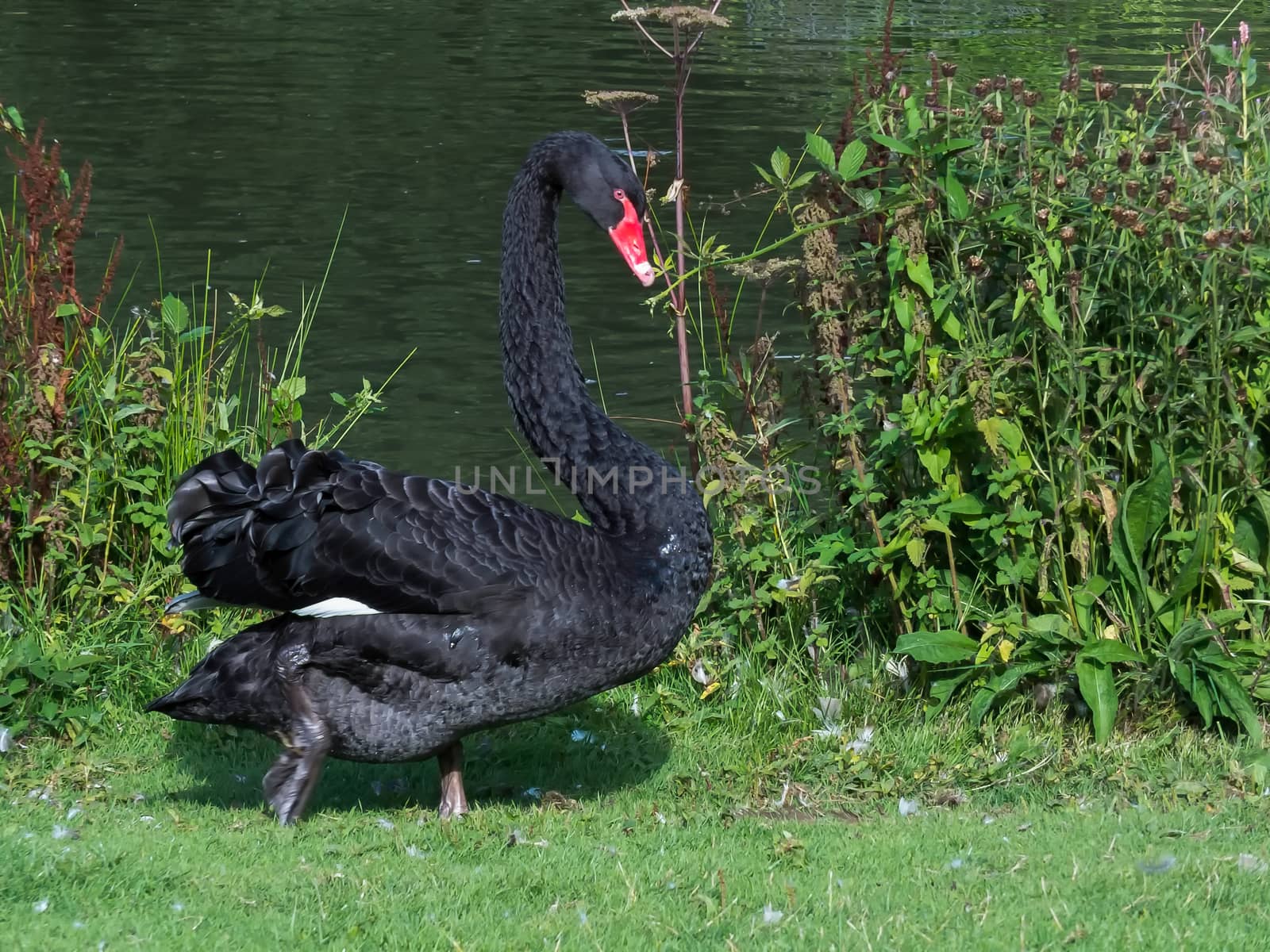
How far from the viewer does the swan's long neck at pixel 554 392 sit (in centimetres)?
529

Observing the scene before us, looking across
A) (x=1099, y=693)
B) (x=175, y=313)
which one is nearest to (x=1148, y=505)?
(x=1099, y=693)

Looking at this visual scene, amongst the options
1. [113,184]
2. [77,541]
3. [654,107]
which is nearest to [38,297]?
[77,541]

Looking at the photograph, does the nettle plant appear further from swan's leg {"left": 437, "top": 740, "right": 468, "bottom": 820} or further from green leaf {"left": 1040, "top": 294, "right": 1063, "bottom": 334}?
swan's leg {"left": 437, "top": 740, "right": 468, "bottom": 820}

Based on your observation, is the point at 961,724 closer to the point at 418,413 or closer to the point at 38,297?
the point at 38,297

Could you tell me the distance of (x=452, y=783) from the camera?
538 centimetres

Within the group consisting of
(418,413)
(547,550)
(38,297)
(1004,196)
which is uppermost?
(1004,196)

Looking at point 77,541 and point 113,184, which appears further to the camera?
point 113,184

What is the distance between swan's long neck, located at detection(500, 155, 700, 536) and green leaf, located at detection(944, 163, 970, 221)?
1233 mm

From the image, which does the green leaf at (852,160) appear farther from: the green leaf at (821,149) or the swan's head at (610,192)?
the swan's head at (610,192)

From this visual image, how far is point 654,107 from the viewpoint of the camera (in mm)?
18719

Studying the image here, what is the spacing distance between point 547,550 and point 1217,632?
2.26 meters

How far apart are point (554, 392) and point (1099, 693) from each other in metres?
2.07

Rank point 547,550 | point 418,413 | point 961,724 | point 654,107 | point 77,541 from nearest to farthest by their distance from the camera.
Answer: point 547,550 → point 961,724 → point 77,541 → point 418,413 → point 654,107

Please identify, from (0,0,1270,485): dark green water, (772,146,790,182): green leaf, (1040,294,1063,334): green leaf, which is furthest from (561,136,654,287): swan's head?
(0,0,1270,485): dark green water
